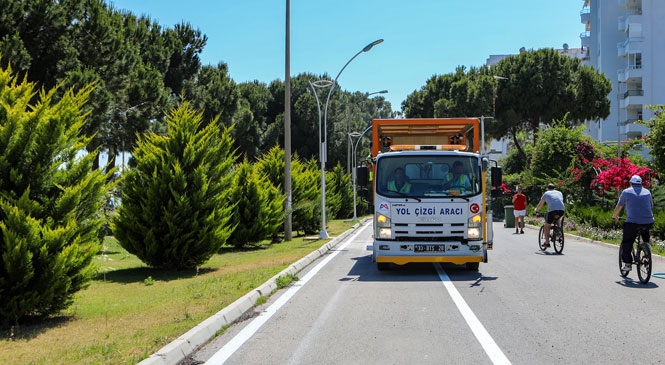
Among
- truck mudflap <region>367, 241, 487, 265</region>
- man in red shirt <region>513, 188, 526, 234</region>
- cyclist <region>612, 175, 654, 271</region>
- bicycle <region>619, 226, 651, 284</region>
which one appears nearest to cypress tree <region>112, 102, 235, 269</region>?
truck mudflap <region>367, 241, 487, 265</region>

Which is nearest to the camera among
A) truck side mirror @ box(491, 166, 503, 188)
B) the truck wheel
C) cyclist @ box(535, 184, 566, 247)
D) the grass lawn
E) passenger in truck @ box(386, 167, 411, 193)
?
the grass lawn

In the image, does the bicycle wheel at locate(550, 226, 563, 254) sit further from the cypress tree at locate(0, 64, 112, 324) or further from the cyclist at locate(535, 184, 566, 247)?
the cypress tree at locate(0, 64, 112, 324)

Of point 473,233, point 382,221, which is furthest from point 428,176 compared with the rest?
point 473,233

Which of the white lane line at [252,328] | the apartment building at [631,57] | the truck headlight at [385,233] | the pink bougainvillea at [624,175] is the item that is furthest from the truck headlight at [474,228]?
the apartment building at [631,57]

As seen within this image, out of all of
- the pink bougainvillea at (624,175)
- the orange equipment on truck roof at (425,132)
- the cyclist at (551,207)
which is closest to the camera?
the orange equipment on truck roof at (425,132)

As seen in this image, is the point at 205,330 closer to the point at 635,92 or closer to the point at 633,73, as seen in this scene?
the point at 633,73

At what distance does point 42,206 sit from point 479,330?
5620mm

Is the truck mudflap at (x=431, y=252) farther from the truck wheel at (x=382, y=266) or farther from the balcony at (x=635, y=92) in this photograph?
the balcony at (x=635, y=92)

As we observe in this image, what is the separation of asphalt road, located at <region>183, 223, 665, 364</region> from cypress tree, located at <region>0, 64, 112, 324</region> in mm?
2392

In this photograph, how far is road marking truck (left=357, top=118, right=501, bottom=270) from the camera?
479 inches

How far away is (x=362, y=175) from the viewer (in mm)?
12805

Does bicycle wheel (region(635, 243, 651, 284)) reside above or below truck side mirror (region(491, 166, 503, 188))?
below

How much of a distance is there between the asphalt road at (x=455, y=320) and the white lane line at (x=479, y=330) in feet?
0.04

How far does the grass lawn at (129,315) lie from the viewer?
20.1ft
